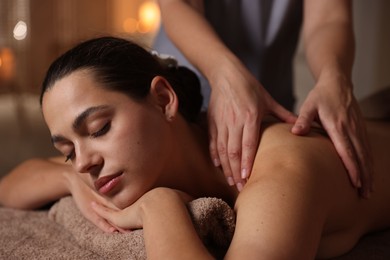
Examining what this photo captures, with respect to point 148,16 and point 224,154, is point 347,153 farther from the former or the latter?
point 148,16

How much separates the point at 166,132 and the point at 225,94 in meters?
0.15

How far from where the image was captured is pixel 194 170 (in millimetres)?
1200

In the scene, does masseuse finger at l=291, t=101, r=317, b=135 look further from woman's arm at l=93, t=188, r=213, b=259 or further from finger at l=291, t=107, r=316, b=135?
woman's arm at l=93, t=188, r=213, b=259

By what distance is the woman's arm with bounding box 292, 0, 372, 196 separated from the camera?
110 cm

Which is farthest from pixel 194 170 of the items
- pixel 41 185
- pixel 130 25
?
pixel 130 25

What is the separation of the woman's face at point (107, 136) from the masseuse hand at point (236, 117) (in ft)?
0.40

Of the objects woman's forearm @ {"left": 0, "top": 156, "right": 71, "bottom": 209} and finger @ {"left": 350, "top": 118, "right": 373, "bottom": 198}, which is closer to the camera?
finger @ {"left": 350, "top": 118, "right": 373, "bottom": 198}

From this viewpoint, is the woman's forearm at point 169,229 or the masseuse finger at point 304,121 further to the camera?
the masseuse finger at point 304,121

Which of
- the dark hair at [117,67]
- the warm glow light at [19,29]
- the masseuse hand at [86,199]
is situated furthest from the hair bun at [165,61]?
the warm glow light at [19,29]

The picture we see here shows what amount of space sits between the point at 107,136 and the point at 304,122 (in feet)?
1.22

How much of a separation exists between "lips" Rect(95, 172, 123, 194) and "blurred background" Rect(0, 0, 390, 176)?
45 cm

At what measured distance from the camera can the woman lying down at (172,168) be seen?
2.83 feet

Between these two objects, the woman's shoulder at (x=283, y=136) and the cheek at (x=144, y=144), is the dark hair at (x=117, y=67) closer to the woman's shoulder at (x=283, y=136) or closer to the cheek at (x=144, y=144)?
the cheek at (x=144, y=144)

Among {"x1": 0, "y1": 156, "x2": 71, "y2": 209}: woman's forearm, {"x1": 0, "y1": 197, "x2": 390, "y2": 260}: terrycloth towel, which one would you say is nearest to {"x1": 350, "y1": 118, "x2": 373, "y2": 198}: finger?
{"x1": 0, "y1": 197, "x2": 390, "y2": 260}: terrycloth towel
